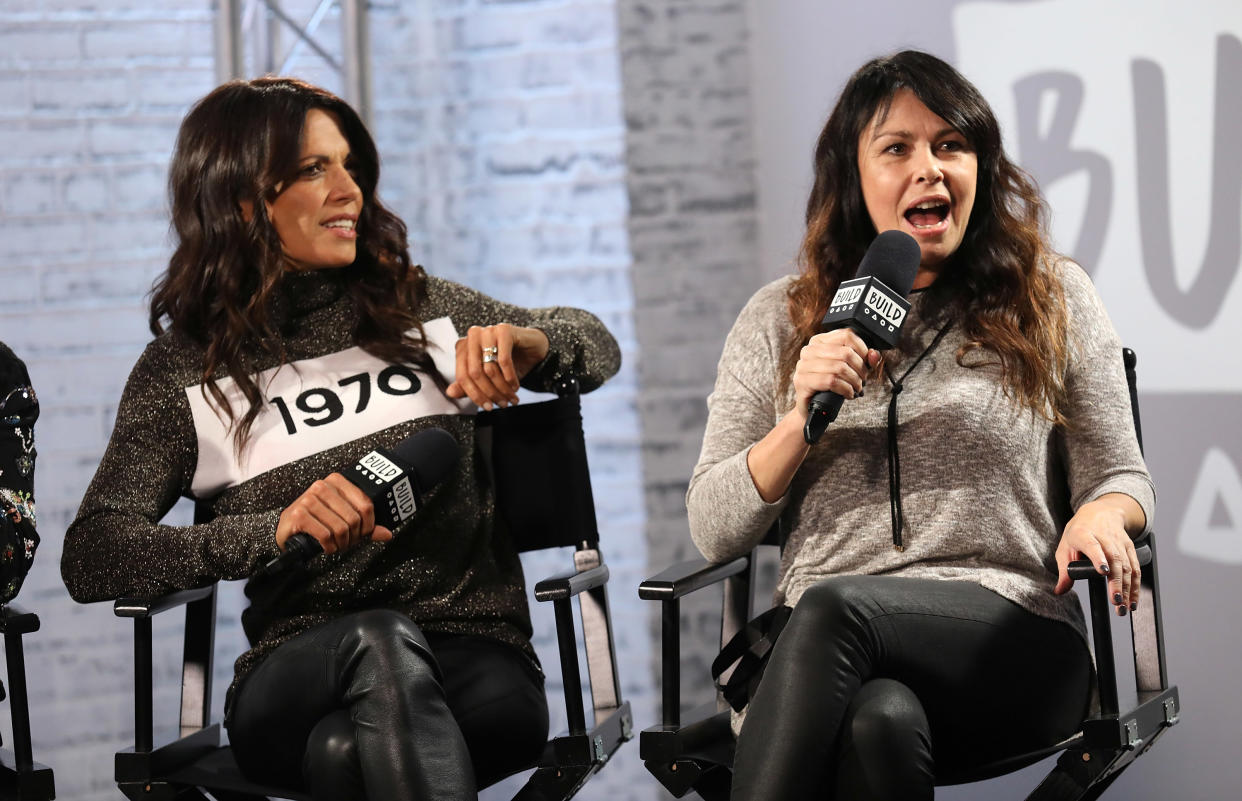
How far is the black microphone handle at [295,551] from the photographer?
1.62 meters

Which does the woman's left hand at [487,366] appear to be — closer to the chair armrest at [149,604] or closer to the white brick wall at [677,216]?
the chair armrest at [149,604]

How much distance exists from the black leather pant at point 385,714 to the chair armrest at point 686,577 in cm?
25

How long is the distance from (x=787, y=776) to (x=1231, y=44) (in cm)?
156

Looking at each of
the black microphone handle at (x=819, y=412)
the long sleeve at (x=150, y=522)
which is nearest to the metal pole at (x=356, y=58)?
the long sleeve at (x=150, y=522)

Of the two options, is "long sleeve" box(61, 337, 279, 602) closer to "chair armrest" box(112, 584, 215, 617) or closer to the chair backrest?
"chair armrest" box(112, 584, 215, 617)

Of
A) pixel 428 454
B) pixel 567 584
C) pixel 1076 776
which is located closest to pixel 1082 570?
pixel 1076 776

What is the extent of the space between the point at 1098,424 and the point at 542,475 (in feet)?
2.64

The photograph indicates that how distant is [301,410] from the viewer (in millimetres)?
1981

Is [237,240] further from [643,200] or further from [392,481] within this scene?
[643,200]

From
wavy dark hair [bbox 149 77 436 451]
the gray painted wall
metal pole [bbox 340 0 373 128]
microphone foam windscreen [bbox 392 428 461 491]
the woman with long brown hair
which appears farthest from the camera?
metal pole [bbox 340 0 373 128]

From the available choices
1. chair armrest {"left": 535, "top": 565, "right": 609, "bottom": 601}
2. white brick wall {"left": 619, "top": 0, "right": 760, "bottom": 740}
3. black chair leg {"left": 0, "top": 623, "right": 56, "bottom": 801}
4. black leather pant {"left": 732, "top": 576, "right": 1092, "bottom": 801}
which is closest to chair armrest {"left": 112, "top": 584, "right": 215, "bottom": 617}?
black chair leg {"left": 0, "top": 623, "right": 56, "bottom": 801}

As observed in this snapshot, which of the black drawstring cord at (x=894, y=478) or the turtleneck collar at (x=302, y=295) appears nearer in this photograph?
the black drawstring cord at (x=894, y=478)

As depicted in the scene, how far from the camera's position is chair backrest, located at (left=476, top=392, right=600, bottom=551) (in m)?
2.06

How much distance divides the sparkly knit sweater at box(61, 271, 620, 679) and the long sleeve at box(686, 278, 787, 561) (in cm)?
28
